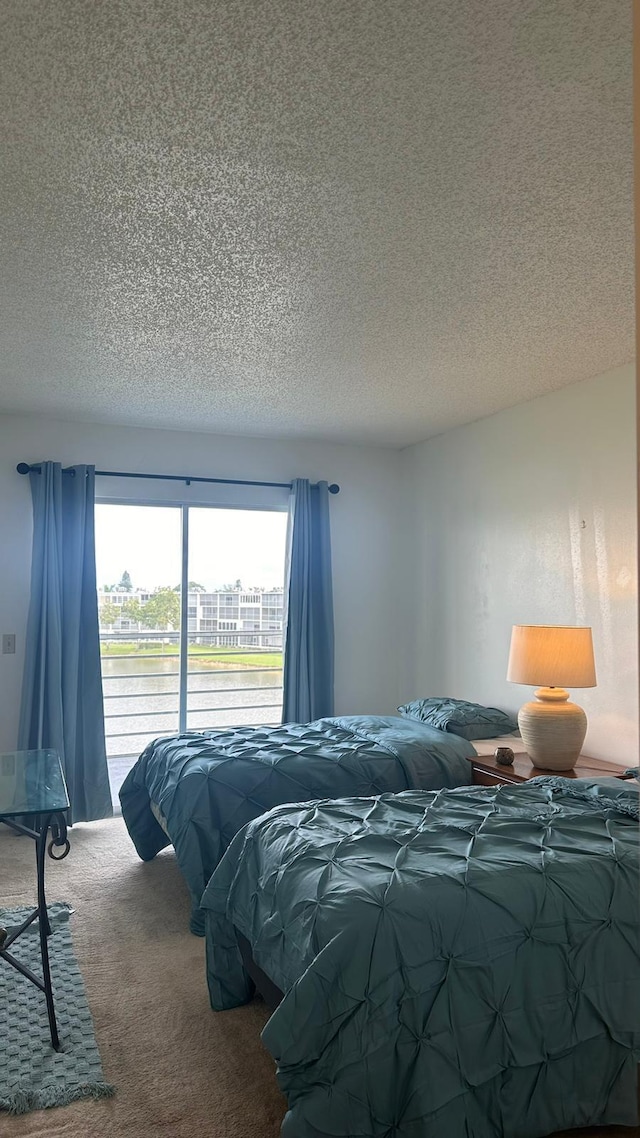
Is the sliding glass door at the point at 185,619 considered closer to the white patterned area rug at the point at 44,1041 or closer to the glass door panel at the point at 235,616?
the glass door panel at the point at 235,616

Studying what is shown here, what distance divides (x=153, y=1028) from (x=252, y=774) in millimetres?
1139

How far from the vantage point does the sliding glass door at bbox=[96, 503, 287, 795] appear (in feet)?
17.6

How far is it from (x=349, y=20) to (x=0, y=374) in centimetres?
308

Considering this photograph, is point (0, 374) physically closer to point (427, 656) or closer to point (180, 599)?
point (180, 599)

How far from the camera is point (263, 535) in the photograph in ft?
19.1

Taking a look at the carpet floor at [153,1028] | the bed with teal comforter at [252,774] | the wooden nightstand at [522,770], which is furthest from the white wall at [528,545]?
the carpet floor at [153,1028]

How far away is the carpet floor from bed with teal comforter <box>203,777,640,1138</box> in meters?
0.29

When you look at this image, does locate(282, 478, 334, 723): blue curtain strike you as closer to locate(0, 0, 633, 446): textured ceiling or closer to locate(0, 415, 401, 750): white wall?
locate(0, 415, 401, 750): white wall

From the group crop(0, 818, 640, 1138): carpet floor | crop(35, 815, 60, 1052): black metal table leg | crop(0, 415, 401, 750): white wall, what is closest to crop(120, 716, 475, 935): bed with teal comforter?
crop(0, 818, 640, 1138): carpet floor

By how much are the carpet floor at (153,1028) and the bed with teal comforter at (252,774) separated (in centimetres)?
26

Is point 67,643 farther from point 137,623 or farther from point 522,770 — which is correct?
point 522,770

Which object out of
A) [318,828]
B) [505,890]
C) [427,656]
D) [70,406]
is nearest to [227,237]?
[318,828]

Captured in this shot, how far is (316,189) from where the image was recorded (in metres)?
2.30

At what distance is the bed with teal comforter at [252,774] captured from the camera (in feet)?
11.1
